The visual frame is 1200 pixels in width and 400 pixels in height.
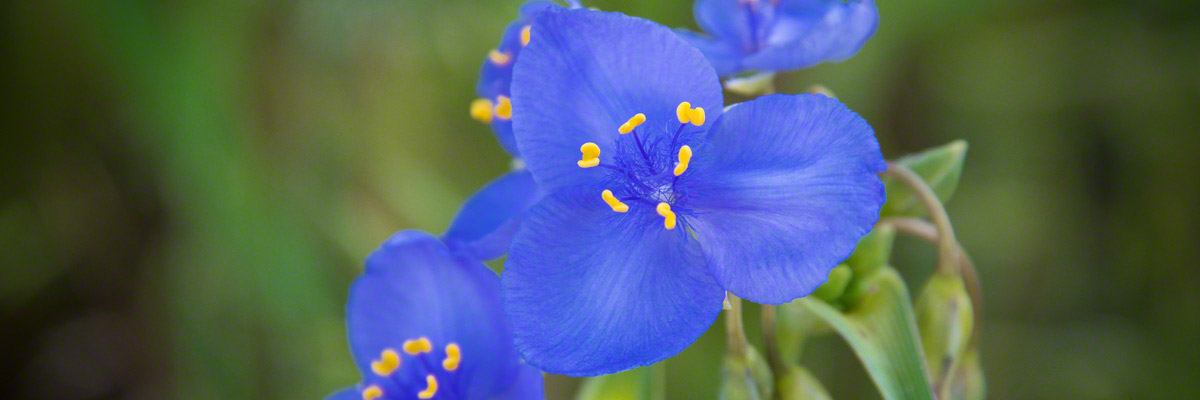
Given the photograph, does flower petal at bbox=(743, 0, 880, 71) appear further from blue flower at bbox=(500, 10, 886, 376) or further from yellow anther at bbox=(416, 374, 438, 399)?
yellow anther at bbox=(416, 374, 438, 399)

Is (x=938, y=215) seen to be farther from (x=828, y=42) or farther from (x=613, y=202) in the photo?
(x=613, y=202)

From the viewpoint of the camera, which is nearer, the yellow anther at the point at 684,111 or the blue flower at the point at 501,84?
the yellow anther at the point at 684,111

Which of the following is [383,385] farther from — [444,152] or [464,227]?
[444,152]

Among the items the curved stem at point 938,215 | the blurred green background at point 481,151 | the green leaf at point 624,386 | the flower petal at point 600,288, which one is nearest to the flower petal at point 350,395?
the green leaf at point 624,386

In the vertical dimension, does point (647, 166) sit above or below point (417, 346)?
above

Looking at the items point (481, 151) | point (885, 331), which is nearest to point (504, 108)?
point (885, 331)

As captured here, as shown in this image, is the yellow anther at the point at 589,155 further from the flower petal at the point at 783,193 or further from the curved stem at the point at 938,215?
the curved stem at the point at 938,215
